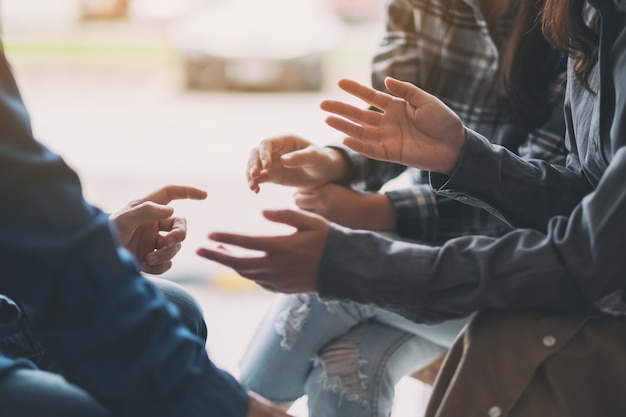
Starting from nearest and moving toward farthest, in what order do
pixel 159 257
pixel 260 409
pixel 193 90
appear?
pixel 260 409
pixel 159 257
pixel 193 90

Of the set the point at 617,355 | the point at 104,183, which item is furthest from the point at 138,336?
the point at 104,183

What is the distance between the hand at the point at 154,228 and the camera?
117cm

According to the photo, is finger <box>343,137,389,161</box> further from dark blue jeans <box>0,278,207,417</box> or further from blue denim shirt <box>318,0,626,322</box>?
dark blue jeans <box>0,278,207,417</box>

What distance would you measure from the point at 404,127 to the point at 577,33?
25 cm

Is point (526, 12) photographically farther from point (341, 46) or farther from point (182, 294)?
point (341, 46)

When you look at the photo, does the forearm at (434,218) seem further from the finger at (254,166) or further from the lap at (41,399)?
the lap at (41,399)

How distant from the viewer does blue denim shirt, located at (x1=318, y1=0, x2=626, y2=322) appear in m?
0.95

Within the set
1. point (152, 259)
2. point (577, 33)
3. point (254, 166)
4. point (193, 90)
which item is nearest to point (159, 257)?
point (152, 259)

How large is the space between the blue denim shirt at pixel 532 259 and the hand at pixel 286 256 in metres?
0.01

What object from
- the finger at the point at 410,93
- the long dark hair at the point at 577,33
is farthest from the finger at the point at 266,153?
the long dark hair at the point at 577,33

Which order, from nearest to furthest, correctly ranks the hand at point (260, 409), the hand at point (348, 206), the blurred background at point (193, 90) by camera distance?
the hand at point (260, 409), the hand at point (348, 206), the blurred background at point (193, 90)

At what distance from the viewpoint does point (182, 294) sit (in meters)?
1.20

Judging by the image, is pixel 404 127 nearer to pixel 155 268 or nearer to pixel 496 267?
pixel 496 267

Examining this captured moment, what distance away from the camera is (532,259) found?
3.19 feet
